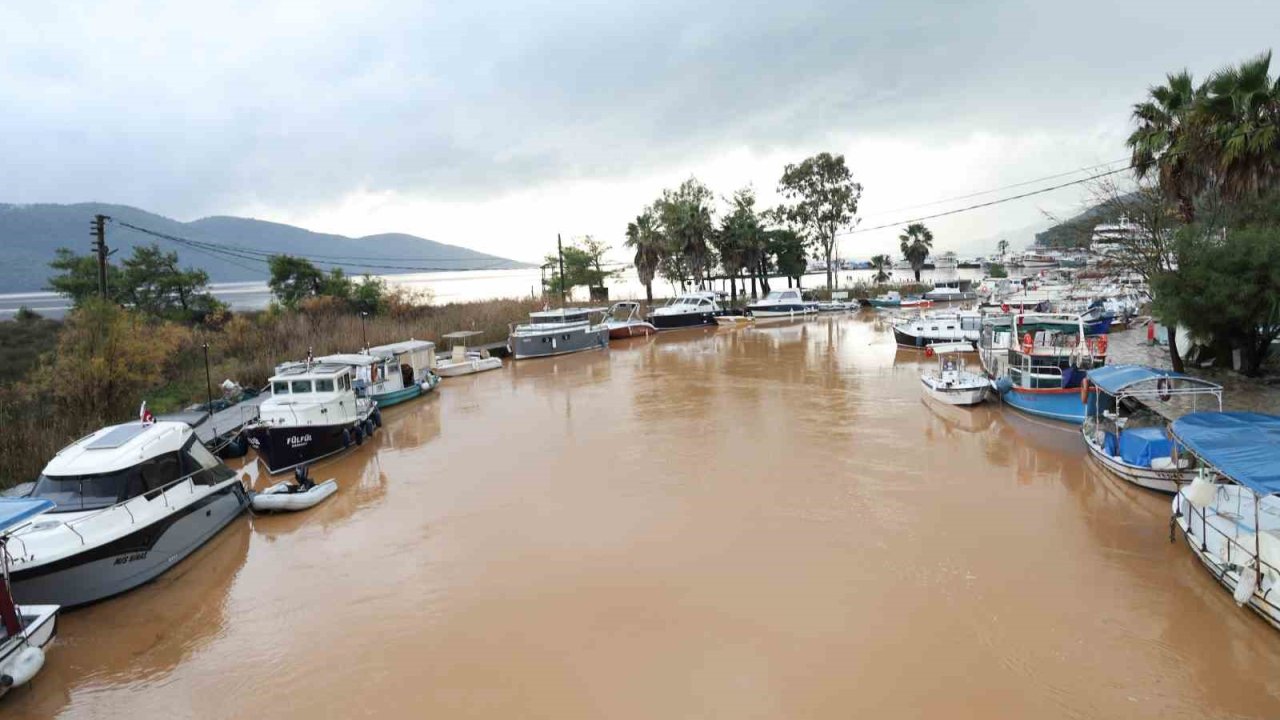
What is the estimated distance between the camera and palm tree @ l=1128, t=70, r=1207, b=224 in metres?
16.2

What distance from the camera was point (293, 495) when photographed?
1320cm

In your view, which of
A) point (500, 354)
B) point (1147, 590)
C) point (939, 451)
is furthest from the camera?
point (500, 354)

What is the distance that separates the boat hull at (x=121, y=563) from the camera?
866 centimetres

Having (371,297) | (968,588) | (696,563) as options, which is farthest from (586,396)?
(371,297)

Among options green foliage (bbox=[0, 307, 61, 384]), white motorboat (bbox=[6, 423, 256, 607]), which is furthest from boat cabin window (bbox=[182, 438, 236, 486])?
green foliage (bbox=[0, 307, 61, 384])

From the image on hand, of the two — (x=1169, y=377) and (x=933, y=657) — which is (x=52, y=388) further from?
(x=1169, y=377)

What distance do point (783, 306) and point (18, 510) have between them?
48.8 metres

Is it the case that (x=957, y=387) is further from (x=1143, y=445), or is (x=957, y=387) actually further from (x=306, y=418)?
(x=306, y=418)

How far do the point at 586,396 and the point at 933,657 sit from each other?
18.0 meters

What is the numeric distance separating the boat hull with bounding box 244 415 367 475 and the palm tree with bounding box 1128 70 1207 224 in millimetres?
22245

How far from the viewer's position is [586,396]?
24562 mm

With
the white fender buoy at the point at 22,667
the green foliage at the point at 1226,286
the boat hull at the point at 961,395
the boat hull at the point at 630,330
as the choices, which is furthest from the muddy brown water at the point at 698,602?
the boat hull at the point at 630,330

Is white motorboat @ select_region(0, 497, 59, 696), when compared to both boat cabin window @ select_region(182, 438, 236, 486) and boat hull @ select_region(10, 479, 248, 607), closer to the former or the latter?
boat hull @ select_region(10, 479, 248, 607)

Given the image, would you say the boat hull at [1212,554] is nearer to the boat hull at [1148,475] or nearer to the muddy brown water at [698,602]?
the muddy brown water at [698,602]
